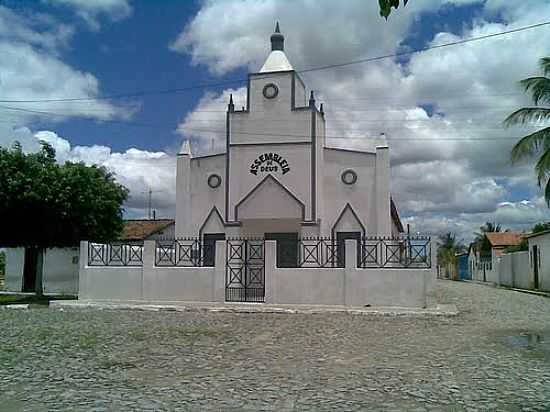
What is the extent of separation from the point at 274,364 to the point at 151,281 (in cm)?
1099

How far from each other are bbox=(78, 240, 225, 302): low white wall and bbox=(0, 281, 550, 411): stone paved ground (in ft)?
10.9

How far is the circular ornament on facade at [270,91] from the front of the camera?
2355 centimetres

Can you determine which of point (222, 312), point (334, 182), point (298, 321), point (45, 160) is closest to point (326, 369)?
point (298, 321)

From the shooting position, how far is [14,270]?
29031 millimetres

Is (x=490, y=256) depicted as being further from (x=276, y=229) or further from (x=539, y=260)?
(x=276, y=229)

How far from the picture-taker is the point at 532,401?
6.57 m

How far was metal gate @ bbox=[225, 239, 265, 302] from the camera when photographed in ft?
61.8

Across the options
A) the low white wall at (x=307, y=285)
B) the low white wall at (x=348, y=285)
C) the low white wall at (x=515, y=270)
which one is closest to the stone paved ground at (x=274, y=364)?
the low white wall at (x=348, y=285)

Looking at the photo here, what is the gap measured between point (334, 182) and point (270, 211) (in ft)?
9.75

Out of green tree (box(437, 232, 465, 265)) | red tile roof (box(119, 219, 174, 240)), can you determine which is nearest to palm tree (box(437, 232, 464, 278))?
green tree (box(437, 232, 465, 265))

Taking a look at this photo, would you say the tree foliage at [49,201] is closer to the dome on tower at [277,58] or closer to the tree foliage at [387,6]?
the dome on tower at [277,58]

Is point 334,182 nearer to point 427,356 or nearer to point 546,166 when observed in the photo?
point 546,166

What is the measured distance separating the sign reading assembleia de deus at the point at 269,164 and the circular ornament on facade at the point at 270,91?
8.11 ft

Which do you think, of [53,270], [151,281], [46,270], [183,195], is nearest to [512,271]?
[183,195]
